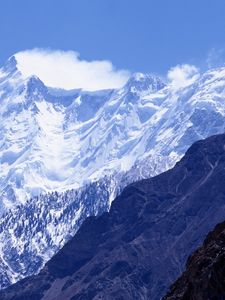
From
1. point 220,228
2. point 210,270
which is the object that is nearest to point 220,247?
point 210,270

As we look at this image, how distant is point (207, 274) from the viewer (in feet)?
217

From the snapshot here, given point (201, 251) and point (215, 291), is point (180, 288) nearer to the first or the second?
point (201, 251)

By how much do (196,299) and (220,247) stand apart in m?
3.63

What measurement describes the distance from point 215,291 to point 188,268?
670 centimetres

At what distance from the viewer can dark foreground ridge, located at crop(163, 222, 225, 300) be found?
65.0 metres

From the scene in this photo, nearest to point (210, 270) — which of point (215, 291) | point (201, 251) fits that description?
point (215, 291)

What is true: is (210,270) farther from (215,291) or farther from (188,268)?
(188,268)

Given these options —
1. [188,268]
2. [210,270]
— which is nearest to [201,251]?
[188,268]

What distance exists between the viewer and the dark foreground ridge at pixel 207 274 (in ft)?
213

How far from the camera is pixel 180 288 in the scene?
246 feet

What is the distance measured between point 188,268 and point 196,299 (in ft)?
15.7

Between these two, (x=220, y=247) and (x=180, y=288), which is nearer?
(x=220, y=247)

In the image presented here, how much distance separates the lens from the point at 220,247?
67.4 meters

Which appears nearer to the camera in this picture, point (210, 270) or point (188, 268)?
point (210, 270)
